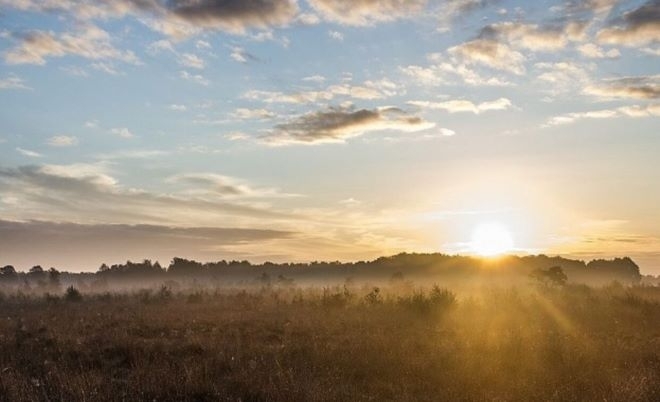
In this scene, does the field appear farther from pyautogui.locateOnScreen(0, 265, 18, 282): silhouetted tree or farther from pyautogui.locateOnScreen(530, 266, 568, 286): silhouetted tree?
pyautogui.locateOnScreen(0, 265, 18, 282): silhouetted tree

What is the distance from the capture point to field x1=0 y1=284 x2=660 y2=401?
840 centimetres

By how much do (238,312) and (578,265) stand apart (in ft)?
258

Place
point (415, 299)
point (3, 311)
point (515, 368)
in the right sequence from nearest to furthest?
point (515, 368), point (415, 299), point (3, 311)

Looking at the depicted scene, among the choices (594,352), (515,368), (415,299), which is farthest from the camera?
(415,299)

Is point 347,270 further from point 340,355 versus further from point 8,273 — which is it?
point 340,355

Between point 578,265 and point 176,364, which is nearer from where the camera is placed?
point 176,364

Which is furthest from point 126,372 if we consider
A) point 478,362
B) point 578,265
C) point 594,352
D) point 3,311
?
point 578,265

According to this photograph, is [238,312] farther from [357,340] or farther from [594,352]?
[594,352]

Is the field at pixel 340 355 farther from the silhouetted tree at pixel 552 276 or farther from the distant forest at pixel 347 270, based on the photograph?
the distant forest at pixel 347 270

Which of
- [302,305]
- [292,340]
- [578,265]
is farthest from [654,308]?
[578,265]

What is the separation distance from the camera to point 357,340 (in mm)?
12711

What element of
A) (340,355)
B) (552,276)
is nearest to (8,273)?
(552,276)

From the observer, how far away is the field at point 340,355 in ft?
27.6

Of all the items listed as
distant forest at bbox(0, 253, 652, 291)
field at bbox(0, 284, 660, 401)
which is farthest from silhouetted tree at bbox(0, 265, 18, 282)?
field at bbox(0, 284, 660, 401)
